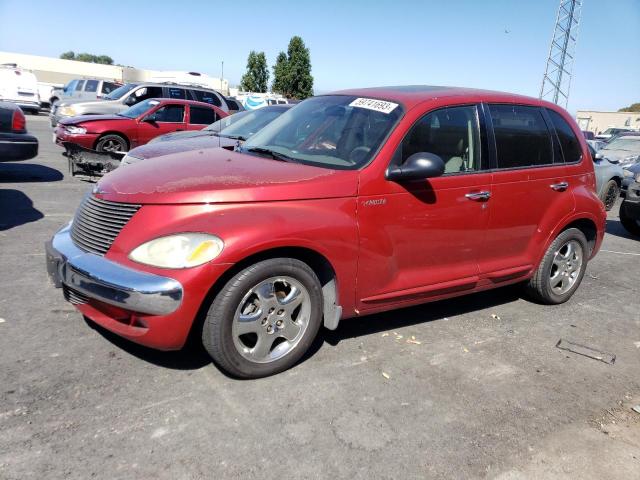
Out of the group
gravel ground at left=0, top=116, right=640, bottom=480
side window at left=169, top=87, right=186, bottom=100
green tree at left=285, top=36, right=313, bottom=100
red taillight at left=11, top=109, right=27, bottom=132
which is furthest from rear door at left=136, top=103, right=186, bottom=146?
green tree at left=285, top=36, right=313, bottom=100

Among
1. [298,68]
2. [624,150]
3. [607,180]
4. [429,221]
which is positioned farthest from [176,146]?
[298,68]

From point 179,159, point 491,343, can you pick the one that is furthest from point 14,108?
point 491,343

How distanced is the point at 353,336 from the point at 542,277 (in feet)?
6.62

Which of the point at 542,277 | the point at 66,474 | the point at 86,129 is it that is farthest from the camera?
the point at 86,129

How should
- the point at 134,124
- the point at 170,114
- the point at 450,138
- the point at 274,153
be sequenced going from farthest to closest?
1. the point at 170,114
2. the point at 134,124
3. the point at 450,138
4. the point at 274,153

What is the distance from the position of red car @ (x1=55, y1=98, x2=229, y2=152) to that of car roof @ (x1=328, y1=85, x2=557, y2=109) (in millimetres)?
7504

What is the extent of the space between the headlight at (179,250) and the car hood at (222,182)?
225mm

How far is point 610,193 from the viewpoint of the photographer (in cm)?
1198

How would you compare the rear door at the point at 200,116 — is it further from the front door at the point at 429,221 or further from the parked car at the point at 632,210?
the front door at the point at 429,221

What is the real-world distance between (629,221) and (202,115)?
9194 mm

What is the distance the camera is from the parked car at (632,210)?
884 cm

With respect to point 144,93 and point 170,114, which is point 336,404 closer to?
point 170,114

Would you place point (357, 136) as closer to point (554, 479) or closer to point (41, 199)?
point (554, 479)

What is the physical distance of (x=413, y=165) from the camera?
3.59 m
